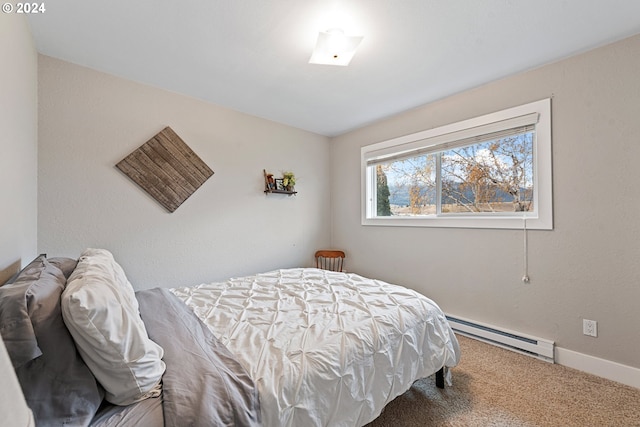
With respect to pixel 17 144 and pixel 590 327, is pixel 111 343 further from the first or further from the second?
pixel 590 327

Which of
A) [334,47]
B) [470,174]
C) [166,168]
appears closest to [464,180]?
[470,174]

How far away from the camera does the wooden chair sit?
381 centimetres

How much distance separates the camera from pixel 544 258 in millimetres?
2262

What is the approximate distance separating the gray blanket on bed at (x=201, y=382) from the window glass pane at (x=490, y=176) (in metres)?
2.62

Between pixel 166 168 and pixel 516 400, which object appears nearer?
pixel 516 400

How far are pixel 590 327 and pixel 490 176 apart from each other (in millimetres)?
1413

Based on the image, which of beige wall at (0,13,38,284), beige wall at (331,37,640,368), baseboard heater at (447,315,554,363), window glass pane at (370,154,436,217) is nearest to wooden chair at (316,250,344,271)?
window glass pane at (370,154,436,217)

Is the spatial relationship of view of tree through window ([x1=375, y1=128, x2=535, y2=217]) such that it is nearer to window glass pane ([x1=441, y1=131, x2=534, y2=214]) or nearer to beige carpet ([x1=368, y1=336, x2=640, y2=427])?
window glass pane ([x1=441, y1=131, x2=534, y2=214])

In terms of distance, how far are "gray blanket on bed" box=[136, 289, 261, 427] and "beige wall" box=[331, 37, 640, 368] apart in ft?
7.90

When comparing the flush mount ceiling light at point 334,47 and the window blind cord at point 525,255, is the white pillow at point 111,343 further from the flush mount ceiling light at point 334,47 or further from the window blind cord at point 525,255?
the window blind cord at point 525,255

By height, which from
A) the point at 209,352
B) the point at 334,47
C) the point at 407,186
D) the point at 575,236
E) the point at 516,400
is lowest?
the point at 516,400

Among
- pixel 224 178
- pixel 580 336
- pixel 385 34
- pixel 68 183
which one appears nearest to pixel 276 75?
pixel 385 34

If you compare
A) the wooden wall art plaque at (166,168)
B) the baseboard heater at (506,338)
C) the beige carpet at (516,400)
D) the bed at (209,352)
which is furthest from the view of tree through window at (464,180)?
the wooden wall art plaque at (166,168)

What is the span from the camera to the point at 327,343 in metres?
1.28
